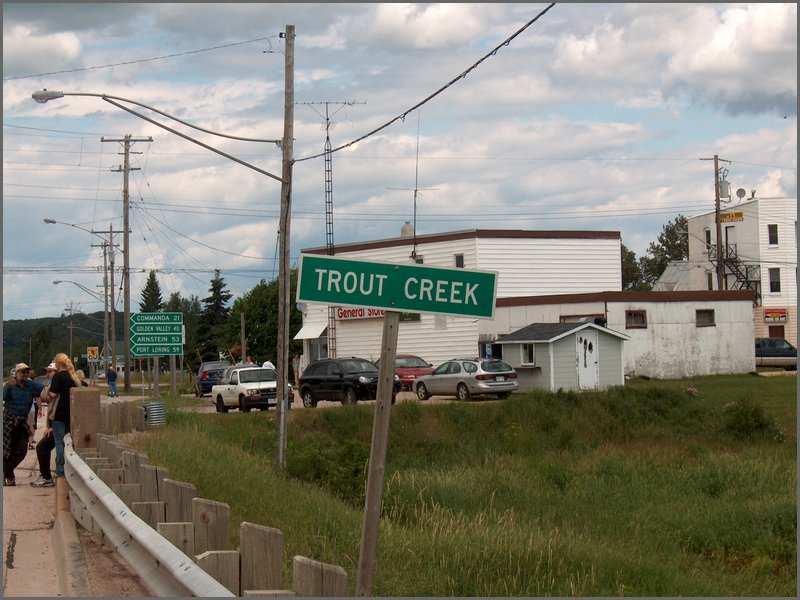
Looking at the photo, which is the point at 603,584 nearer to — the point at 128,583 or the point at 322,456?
the point at 128,583

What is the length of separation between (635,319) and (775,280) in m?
25.9

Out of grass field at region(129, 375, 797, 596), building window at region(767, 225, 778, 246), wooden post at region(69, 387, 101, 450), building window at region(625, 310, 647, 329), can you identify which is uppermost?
building window at region(767, 225, 778, 246)

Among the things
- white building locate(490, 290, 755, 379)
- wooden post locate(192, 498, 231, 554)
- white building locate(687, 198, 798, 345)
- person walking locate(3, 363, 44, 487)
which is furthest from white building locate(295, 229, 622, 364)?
wooden post locate(192, 498, 231, 554)

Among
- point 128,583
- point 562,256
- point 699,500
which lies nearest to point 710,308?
point 562,256

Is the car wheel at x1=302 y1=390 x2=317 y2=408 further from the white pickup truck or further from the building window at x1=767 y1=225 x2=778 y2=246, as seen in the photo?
the building window at x1=767 y1=225 x2=778 y2=246

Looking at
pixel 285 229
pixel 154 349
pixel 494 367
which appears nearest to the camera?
pixel 285 229

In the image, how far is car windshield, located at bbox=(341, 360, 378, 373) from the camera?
36656 millimetres

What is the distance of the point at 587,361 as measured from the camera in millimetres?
40750

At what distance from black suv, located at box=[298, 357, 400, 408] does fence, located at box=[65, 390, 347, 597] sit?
80.1ft

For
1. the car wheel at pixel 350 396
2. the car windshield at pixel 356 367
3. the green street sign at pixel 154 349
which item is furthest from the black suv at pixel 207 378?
the green street sign at pixel 154 349

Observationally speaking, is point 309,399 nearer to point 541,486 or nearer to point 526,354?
point 526,354

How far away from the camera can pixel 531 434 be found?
107 feet

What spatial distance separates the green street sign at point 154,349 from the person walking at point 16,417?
10410mm

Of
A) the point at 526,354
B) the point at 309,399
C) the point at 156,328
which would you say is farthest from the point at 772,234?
the point at 156,328
